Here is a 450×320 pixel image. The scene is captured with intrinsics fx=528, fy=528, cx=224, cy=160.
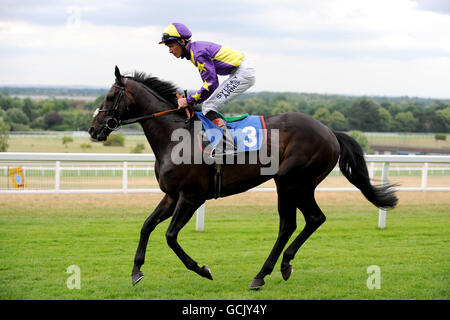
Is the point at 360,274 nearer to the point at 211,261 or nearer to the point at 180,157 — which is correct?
the point at 211,261

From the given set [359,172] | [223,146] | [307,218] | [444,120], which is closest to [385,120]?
[444,120]

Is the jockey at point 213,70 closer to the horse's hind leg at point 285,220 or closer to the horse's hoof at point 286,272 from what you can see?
the horse's hind leg at point 285,220

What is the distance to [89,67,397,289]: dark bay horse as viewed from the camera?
→ 4426mm

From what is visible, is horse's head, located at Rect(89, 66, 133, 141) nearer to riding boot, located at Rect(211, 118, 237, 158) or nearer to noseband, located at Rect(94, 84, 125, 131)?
noseband, located at Rect(94, 84, 125, 131)

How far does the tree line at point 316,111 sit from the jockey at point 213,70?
12290 millimetres

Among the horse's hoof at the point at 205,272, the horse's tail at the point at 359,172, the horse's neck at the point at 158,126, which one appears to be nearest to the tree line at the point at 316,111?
the horse's neck at the point at 158,126

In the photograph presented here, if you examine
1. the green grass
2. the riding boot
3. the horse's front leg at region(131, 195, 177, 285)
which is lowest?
the green grass

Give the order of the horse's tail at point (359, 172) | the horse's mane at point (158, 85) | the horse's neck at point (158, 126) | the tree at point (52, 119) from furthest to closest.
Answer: the tree at point (52, 119)
the horse's tail at point (359, 172)
the horse's mane at point (158, 85)
the horse's neck at point (158, 126)

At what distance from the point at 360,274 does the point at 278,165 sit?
4.19 ft

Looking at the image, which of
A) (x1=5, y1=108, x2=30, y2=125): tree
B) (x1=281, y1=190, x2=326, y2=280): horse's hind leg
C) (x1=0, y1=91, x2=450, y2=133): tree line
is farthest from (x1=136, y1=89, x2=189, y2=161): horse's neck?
(x1=5, y1=108, x2=30, y2=125): tree

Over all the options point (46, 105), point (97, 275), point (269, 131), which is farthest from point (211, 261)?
point (46, 105)

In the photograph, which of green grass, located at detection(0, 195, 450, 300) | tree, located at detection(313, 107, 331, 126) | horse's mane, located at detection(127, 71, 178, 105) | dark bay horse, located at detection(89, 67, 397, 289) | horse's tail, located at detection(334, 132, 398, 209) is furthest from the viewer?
tree, located at detection(313, 107, 331, 126)

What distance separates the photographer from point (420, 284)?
177 inches

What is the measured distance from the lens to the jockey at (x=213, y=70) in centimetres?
438
